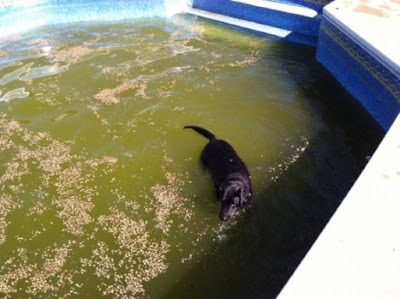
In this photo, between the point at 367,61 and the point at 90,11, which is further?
the point at 90,11

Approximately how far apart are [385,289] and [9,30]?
10.6 m

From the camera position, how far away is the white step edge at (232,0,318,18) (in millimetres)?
8094

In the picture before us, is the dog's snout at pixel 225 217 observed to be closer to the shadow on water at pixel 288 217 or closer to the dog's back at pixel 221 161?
the shadow on water at pixel 288 217

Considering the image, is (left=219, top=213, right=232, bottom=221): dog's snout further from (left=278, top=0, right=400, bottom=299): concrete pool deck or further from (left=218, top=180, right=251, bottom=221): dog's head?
(left=278, top=0, right=400, bottom=299): concrete pool deck

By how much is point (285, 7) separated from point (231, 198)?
21.0ft

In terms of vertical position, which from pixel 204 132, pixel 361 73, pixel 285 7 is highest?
pixel 285 7

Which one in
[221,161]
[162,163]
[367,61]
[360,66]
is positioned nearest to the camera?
[221,161]

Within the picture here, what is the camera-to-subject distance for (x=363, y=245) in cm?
217

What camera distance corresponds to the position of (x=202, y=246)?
11.8 feet

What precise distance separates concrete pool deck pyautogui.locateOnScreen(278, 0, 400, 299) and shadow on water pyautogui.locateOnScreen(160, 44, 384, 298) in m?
1.16

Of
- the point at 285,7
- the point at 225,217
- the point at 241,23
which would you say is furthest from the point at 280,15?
the point at 225,217

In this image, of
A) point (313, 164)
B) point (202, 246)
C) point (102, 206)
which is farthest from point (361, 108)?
point (102, 206)

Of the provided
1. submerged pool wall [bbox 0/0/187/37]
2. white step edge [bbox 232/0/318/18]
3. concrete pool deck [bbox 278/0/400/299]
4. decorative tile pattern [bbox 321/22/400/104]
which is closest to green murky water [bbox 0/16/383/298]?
decorative tile pattern [bbox 321/22/400/104]

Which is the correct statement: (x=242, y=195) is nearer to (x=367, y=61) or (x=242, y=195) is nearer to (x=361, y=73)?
(x=367, y=61)
